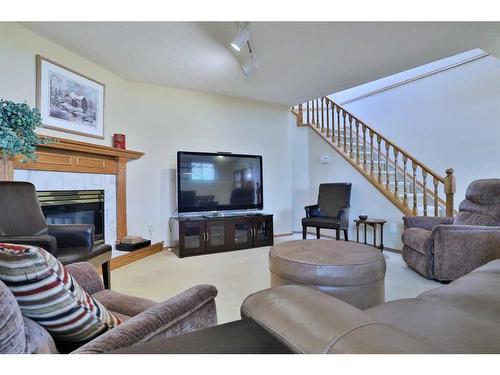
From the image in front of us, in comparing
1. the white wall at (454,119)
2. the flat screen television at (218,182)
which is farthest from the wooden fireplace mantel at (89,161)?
the white wall at (454,119)

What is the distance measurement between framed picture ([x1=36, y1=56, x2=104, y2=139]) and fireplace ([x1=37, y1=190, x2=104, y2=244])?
0.66 meters

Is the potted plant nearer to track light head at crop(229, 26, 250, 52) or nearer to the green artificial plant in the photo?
the green artificial plant

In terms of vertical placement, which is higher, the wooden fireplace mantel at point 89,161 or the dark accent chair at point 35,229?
the wooden fireplace mantel at point 89,161

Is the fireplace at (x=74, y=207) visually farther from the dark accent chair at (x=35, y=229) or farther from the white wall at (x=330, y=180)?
the white wall at (x=330, y=180)

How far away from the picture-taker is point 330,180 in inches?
187

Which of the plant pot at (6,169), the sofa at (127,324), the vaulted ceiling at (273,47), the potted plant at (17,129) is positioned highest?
the vaulted ceiling at (273,47)

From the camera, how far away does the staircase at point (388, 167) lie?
3.58 metres

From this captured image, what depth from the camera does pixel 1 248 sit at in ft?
2.27

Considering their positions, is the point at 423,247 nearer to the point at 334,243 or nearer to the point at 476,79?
the point at 334,243

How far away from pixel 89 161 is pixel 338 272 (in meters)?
2.87

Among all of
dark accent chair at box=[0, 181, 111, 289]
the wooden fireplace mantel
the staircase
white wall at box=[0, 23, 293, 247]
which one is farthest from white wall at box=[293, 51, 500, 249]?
dark accent chair at box=[0, 181, 111, 289]

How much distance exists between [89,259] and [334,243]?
5.87 feet

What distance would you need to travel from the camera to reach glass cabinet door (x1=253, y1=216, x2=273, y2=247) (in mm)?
4062
